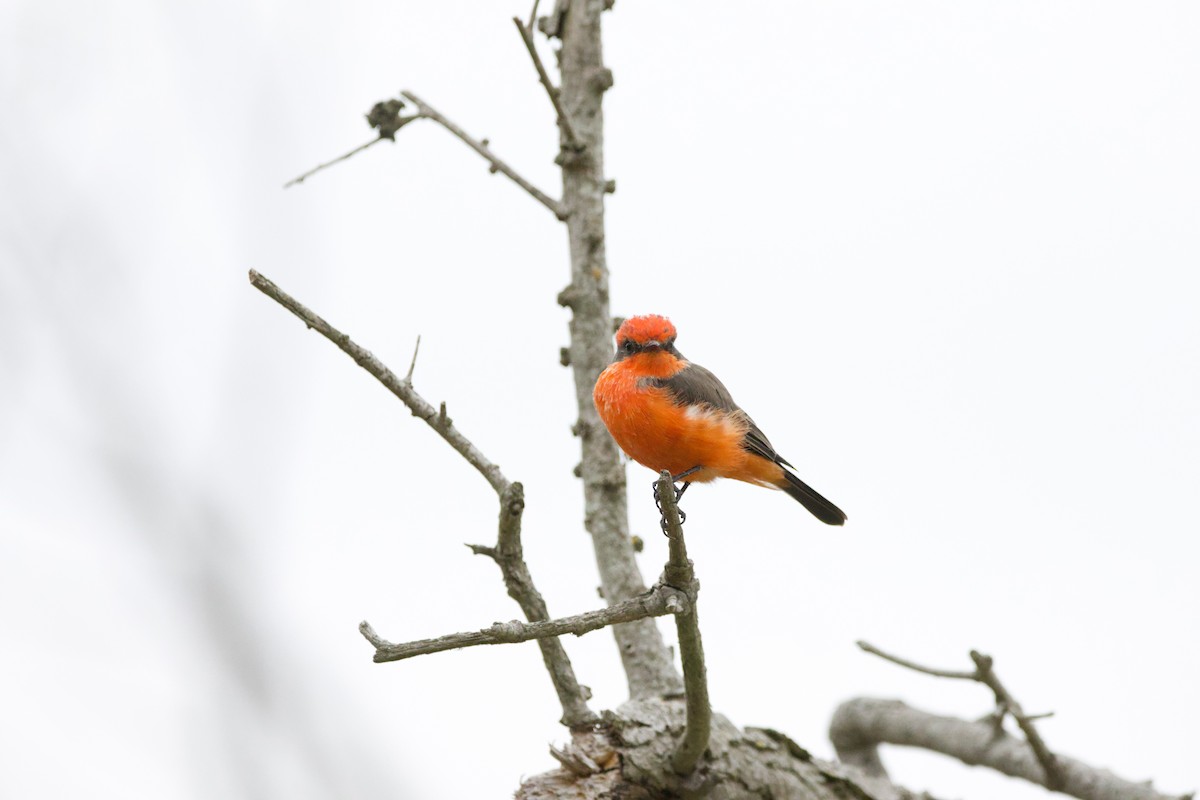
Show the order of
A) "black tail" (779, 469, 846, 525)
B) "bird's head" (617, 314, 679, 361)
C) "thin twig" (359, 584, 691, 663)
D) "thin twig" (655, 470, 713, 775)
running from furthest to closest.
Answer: "black tail" (779, 469, 846, 525)
"bird's head" (617, 314, 679, 361)
"thin twig" (655, 470, 713, 775)
"thin twig" (359, 584, 691, 663)

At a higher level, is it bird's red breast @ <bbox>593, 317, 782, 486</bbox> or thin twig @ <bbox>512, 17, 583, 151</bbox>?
thin twig @ <bbox>512, 17, 583, 151</bbox>

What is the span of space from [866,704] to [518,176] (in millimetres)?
3475

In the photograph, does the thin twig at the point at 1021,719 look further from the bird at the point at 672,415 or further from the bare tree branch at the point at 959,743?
the bird at the point at 672,415

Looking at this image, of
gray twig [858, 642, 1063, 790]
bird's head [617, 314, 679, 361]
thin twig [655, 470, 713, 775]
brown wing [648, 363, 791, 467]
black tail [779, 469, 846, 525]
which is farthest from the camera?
black tail [779, 469, 846, 525]

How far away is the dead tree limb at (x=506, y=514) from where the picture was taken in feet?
14.9

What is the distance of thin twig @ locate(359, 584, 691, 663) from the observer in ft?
11.8

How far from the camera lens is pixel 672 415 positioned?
5812 mm

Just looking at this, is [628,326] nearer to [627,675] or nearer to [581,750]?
[627,675]

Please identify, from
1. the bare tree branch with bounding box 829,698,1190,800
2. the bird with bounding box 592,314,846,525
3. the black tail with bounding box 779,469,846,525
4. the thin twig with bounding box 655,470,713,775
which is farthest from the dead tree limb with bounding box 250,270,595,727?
the bare tree branch with bounding box 829,698,1190,800

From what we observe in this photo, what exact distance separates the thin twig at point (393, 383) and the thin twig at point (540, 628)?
0.81 m

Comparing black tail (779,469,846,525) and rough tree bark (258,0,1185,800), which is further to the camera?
black tail (779,469,846,525)

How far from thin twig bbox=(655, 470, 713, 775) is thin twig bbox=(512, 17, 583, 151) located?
2115mm

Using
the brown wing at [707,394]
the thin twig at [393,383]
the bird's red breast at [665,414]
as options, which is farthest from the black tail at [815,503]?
the thin twig at [393,383]

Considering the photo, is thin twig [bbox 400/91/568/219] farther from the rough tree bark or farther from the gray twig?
the gray twig
